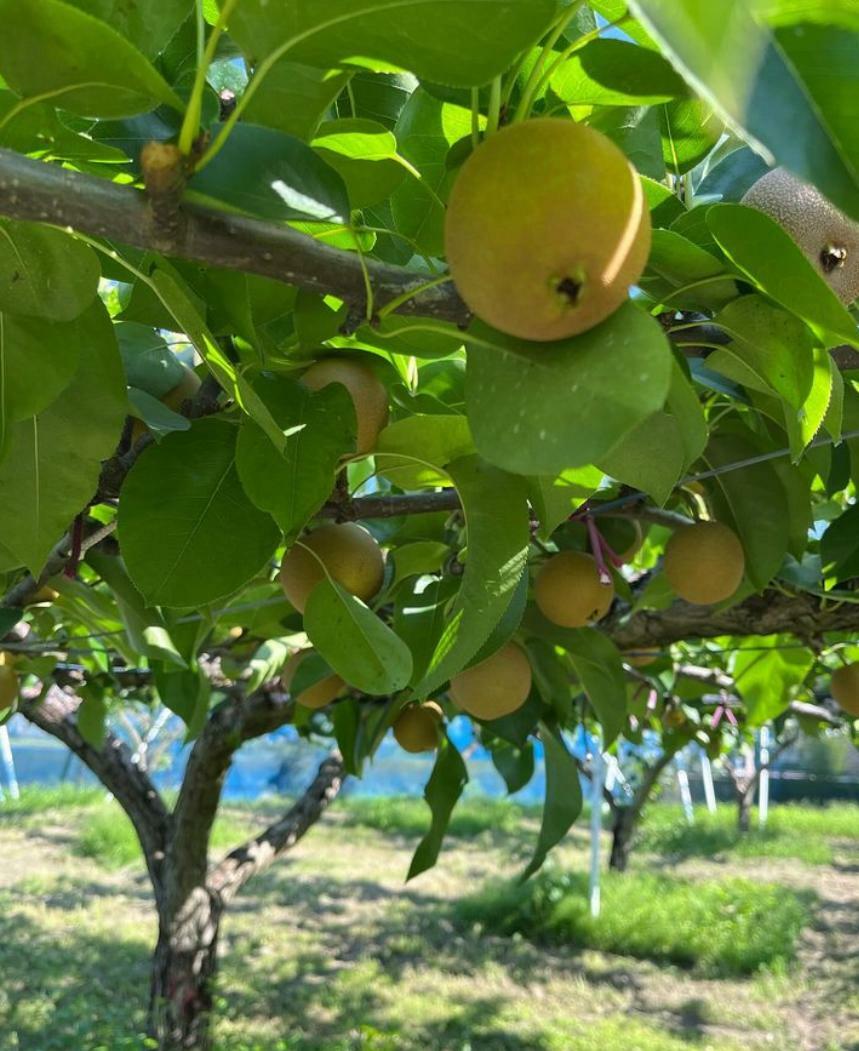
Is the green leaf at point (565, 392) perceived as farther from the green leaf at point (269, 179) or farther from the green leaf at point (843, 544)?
the green leaf at point (843, 544)

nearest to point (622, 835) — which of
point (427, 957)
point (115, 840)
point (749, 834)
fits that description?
point (427, 957)

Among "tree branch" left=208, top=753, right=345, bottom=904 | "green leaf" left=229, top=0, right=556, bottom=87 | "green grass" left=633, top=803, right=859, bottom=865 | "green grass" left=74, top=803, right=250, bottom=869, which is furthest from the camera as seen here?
"green grass" left=633, top=803, right=859, bottom=865

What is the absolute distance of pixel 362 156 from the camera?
0.67 metres

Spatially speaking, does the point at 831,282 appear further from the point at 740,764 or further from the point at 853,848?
the point at 740,764

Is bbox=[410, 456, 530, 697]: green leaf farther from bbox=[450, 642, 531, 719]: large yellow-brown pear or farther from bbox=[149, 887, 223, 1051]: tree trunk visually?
bbox=[149, 887, 223, 1051]: tree trunk

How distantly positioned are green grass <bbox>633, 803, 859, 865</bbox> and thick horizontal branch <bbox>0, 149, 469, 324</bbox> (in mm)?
10026

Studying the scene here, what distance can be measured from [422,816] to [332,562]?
426 inches

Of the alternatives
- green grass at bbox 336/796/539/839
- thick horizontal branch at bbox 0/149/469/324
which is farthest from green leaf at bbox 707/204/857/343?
green grass at bbox 336/796/539/839

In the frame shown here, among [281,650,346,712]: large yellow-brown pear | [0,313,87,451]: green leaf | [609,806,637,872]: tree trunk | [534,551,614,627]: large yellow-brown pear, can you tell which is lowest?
[609,806,637,872]: tree trunk

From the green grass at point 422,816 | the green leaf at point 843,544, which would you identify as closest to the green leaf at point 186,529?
the green leaf at point 843,544

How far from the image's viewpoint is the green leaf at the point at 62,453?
2.43 ft

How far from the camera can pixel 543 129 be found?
1.53 feet

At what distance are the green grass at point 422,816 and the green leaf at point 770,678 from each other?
28.5 ft

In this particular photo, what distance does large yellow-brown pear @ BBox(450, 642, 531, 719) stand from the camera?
1291 millimetres
